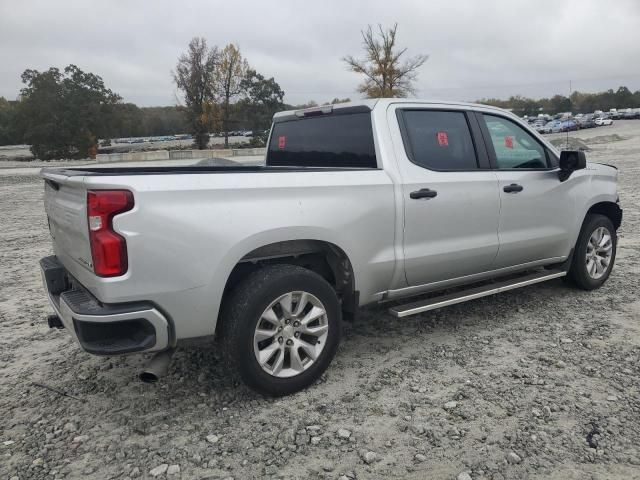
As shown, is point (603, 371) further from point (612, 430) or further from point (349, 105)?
point (349, 105)

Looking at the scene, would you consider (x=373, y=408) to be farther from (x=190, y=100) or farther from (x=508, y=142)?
(x=190, y=100)

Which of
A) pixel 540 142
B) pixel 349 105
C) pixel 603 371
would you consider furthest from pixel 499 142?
pixel 603 371

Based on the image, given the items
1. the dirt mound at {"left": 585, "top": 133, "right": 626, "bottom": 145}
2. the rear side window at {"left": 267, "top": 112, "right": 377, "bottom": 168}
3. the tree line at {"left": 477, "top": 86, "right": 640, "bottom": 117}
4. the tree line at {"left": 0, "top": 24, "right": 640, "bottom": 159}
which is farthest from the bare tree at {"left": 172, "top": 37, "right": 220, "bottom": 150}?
the tree line at {"left": 477, "top": 86, "right": 640, "bottom": 117}

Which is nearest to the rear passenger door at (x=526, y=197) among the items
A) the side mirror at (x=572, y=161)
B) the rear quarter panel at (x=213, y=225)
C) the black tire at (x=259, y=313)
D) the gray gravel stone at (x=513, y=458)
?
the side mirror at (x=572, y=161)

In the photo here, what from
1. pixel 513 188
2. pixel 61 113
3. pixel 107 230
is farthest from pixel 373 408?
pixel 61 113

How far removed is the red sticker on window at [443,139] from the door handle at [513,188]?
0.65 m

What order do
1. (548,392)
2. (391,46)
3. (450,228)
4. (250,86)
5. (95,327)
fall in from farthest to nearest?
(250,86) → (391,46) → (450,228) → (548,392) → (95,327)

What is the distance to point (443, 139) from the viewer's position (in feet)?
13.5

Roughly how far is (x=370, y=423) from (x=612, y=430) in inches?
52.5

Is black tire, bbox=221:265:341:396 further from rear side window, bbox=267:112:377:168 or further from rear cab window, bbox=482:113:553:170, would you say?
rear cab window, bbox=482:113:553:170

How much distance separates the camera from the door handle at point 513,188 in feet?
14.2

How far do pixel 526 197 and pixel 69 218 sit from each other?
3.55 metres

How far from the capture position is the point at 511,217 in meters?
4.39

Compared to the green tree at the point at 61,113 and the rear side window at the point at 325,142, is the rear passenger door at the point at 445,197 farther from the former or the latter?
the green tree at the point at 61,113
